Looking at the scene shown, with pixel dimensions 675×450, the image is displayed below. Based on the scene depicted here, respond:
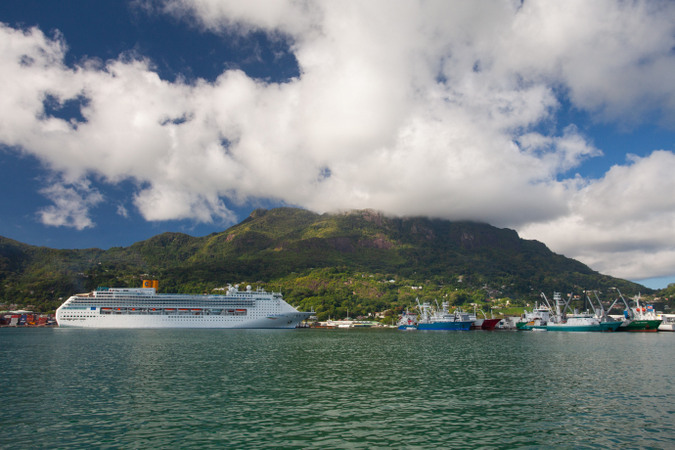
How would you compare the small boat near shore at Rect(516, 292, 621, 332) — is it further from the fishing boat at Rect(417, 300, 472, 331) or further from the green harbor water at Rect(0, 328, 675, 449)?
the green harbor water at Rect(0, 328, 675, 449)

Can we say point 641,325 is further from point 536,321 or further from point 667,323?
point 536,321

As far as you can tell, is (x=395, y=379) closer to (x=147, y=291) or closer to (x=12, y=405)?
(x=12, y=405)

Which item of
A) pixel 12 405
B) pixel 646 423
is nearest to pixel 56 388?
pixel 12 405

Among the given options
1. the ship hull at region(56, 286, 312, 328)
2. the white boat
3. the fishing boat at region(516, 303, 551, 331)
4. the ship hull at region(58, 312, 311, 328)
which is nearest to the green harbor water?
the ship hull at region(58, 312, 311, 328)

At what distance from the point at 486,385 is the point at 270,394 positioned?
18713mm

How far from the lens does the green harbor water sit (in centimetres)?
2020

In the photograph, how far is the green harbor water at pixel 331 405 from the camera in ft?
66.3

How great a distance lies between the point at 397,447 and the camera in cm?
1895

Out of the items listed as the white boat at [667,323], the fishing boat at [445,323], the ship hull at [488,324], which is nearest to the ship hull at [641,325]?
the white boat at [667,323]

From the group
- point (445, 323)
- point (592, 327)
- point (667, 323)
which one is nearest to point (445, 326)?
point (445, 323)

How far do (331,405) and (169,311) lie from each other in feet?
476

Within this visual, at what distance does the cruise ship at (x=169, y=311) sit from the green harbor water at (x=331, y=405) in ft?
366

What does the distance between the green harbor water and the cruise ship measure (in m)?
112

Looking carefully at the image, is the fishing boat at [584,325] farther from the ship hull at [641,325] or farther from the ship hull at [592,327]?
the ship hull at [641,325]
